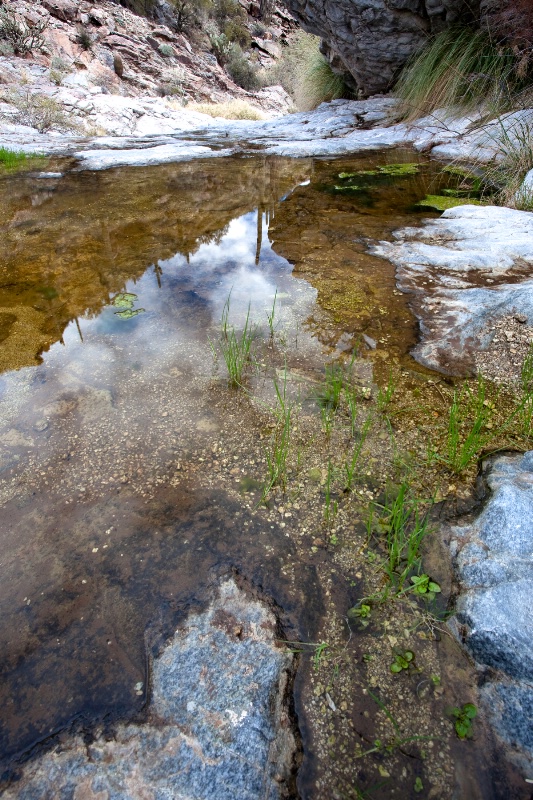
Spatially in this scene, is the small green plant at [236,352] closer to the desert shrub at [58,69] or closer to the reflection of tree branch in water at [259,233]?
the reflection of tree branch in water at [259,233]

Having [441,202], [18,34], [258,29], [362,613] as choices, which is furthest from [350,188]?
[258,29]

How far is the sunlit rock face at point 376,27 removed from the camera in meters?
7.88

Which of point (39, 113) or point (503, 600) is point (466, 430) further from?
point (39, 113)

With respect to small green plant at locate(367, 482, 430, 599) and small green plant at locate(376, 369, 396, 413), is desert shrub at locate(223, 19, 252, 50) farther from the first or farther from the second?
small green plant at locate(367, 482, 430, 599)

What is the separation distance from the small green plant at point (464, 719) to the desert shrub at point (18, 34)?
17570 millimetres

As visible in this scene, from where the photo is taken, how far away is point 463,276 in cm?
306

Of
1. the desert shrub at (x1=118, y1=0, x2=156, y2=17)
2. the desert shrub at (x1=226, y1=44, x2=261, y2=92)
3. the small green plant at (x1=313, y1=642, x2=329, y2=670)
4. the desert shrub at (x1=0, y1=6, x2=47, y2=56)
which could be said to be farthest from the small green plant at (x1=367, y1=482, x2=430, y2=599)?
the desert shrub at (x1=226, y1=44, x2=261, y2=92)

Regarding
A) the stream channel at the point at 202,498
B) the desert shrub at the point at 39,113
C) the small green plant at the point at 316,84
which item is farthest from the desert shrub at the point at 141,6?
the stream channel at the point at 202,498

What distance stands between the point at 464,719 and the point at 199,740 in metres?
0.68

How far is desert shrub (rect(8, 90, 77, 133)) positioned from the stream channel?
820cm

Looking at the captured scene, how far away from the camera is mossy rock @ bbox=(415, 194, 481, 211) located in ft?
15.0

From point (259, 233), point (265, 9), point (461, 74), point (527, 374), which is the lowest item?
point (527, 374)

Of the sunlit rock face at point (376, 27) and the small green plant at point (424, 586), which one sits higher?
the sunlit rock face at point (376, 27)

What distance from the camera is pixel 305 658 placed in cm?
122
